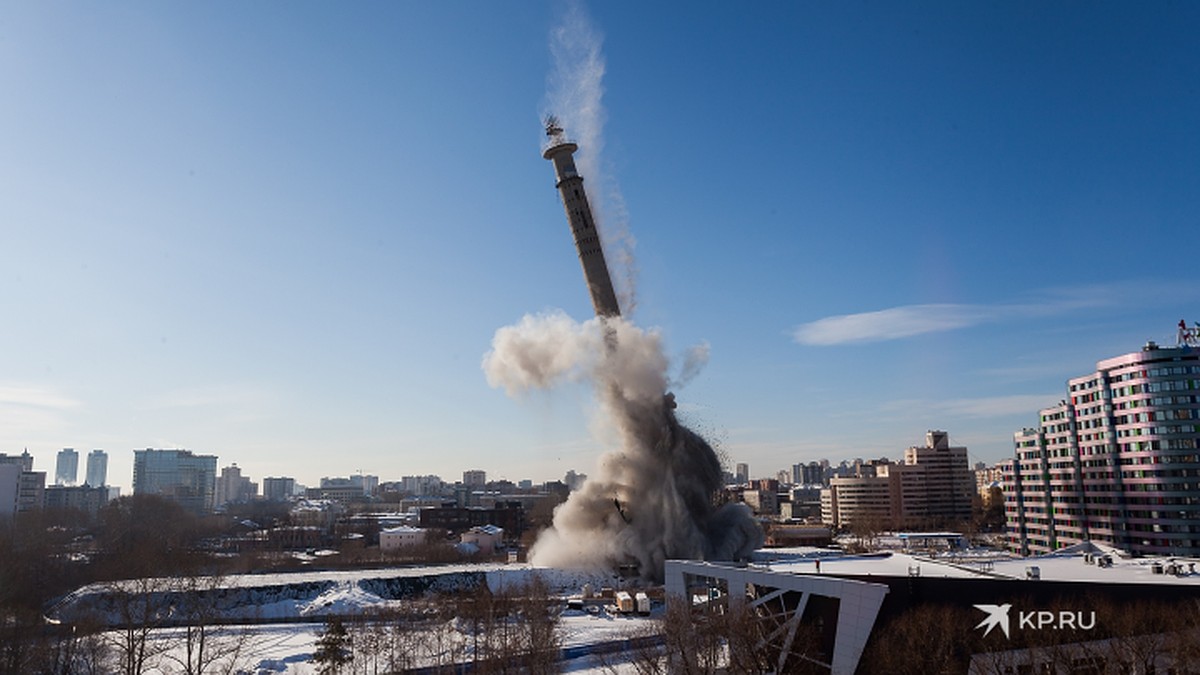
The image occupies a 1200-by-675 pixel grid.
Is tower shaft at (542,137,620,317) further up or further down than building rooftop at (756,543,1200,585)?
further up

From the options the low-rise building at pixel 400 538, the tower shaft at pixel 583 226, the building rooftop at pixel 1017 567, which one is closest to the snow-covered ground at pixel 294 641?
the building rooftop at pixel 1017 567

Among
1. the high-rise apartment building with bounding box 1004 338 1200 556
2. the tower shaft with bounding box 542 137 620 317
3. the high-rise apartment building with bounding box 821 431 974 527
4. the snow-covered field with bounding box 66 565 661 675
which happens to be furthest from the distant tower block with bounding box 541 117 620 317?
the high-rise apartment building with bounding box 821 431 974 527

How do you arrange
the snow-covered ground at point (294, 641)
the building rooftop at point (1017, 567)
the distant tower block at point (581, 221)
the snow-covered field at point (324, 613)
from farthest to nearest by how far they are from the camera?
the distant tower block at point (581, 221) < the snow-covered field at point (324, 613) < the snow-covered ground at point (294, 641) < the building rooftop at point (1017, 567)

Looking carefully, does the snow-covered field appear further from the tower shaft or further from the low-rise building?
the low-rise building

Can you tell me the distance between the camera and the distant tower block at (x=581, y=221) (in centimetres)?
5534

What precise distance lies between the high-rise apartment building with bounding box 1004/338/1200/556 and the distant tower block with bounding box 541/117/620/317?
40.1 metres

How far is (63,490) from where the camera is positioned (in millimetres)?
181250

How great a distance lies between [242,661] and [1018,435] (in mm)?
71363

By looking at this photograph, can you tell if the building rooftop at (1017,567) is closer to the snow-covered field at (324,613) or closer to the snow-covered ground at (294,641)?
the snow-covered ground at (294,641)

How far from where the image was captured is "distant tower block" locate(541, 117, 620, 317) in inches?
2179

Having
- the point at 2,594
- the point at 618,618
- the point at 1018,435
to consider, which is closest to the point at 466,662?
the point at 618,618

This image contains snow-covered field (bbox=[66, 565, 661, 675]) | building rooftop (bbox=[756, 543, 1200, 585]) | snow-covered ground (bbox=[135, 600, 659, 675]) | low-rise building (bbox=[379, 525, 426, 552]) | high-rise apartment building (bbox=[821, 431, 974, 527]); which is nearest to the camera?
building rooftop (bbox=[756, 543, 1200, 585])

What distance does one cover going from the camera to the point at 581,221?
182ft

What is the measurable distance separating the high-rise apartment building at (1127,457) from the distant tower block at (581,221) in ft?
132
